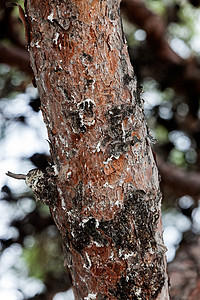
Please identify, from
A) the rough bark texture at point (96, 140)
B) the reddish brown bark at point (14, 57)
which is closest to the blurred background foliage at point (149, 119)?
the reddish brown bark at point (14, 57)

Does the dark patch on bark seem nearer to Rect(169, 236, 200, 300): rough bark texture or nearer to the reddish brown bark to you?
Rect(169, 236, 200, 300): rough bark texture

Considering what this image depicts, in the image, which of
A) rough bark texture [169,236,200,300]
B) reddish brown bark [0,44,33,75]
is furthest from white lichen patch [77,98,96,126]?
reddish brown bark [0,44,33,75]

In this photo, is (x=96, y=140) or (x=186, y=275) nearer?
(x=96, y=140)

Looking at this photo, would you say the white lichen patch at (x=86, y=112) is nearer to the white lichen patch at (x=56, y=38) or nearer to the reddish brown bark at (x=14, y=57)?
Result: the white lichen patch at (x=56, y=38)

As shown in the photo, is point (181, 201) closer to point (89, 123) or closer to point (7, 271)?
point (7, 271)

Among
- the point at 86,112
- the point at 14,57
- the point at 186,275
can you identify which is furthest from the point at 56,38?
the point at 14,57

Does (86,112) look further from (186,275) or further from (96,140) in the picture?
(186,275)

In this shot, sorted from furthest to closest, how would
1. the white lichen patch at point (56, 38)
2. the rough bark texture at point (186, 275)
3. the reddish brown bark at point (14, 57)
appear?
the reddish brown bark at point (14, 57)
the rough bark texture at point (186, 275)
the white lichen patch at point (56, 38)

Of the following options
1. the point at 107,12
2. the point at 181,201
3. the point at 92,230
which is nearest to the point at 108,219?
the point at 92,230
